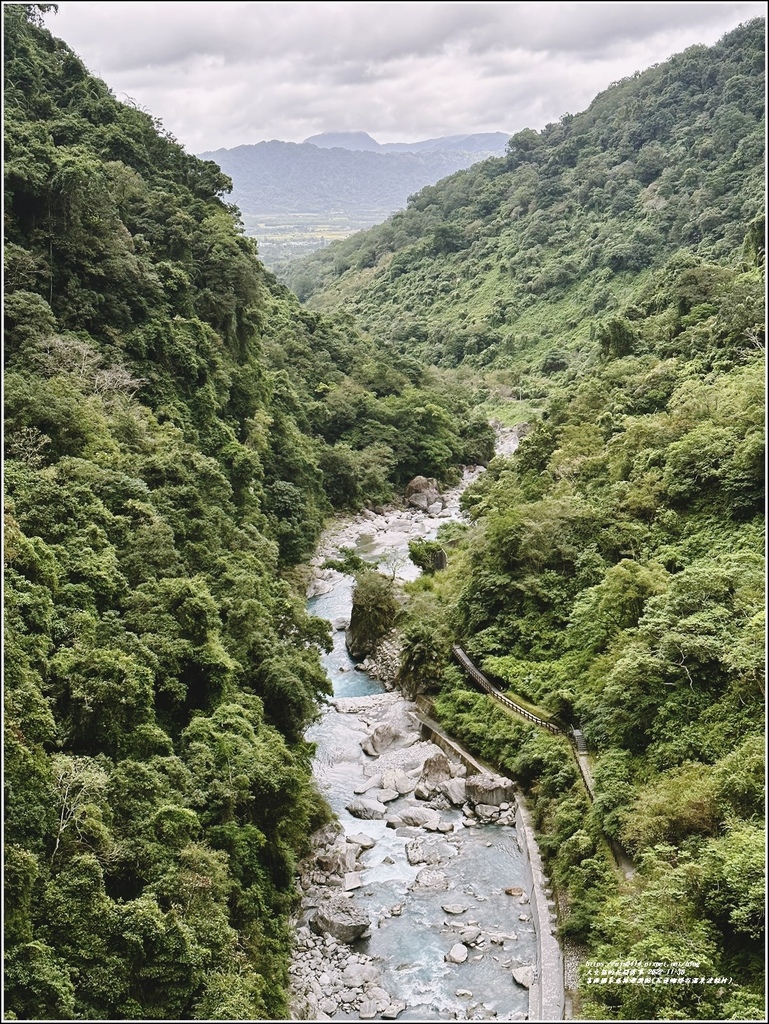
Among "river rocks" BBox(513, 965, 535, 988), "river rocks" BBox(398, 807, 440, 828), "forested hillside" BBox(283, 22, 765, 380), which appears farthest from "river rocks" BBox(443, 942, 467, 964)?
"forested hillside" BBox(283, 22, 765, 380)

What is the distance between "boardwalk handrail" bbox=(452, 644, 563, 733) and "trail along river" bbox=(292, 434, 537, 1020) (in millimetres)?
2351

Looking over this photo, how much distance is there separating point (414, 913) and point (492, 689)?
8.08 metres

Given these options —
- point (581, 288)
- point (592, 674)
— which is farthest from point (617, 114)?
point (592, 674)

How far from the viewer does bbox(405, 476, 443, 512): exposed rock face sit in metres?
49.8

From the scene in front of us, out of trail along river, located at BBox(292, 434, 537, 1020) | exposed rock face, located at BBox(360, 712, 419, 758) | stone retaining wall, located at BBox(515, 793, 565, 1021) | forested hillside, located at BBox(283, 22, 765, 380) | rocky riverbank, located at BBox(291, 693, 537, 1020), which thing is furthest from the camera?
forested hillside, located at BBox(283, 22, 765, 380)

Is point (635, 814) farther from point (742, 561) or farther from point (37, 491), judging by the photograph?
point (37, 491)

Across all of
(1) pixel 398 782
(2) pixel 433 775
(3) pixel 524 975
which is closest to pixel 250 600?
(1) pixel 398 782

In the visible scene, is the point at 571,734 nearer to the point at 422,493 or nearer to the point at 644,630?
the point at 644,630

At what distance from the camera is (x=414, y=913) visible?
1842 centimetres

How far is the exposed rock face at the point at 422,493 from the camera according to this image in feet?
163

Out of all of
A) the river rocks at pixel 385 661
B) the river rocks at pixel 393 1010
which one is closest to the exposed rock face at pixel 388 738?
the river rocks at pixel 385 661

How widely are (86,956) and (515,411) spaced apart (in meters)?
55.5

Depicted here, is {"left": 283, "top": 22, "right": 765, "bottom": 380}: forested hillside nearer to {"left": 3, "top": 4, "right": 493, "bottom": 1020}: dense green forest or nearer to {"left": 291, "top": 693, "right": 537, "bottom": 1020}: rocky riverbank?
{"left": 3, "top": 4, "right": 493, "bottom": 1020}: dense green forest

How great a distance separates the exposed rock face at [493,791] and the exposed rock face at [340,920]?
480 cm
